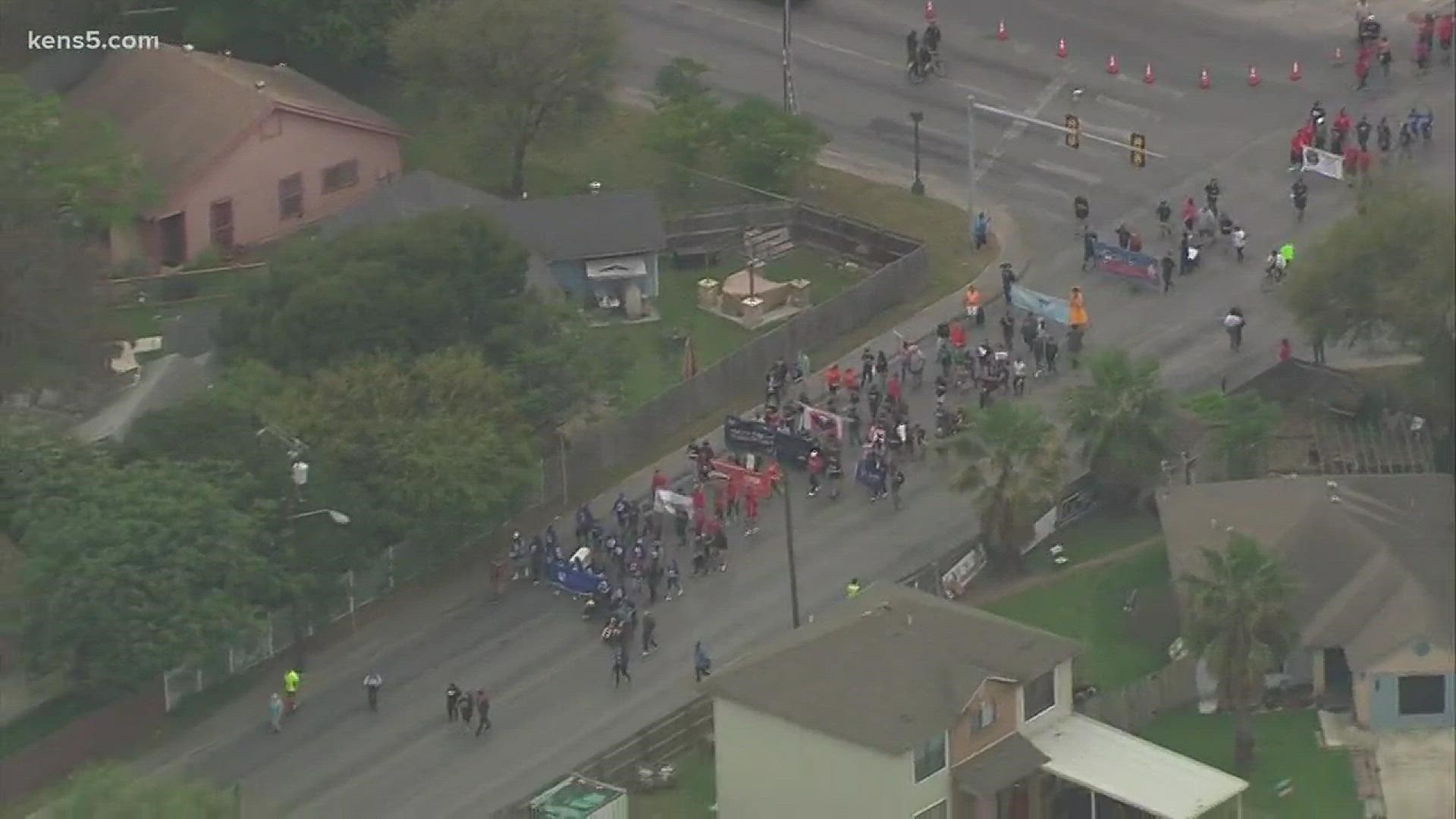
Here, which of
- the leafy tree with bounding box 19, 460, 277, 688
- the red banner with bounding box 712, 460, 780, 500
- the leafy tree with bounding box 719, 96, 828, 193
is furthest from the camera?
the leafy tree with bounding box 719, 96, 828, 193

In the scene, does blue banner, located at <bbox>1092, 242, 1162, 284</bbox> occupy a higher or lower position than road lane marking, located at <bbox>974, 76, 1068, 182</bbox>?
lower

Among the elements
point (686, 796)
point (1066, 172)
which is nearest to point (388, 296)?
point (686, 796)

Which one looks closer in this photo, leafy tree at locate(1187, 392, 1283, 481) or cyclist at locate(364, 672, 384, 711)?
cyclist at locate(364, 672, 384, 711)

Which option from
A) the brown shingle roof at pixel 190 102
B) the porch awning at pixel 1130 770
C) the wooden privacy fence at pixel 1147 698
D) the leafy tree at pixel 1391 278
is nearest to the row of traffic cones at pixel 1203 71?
the leafy tree at pixel 1391 278

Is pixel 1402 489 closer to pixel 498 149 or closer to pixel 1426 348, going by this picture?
pixel 1426 348

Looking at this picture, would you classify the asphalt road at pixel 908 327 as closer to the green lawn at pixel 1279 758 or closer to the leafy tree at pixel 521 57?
the leafy tree at pixel 521 57

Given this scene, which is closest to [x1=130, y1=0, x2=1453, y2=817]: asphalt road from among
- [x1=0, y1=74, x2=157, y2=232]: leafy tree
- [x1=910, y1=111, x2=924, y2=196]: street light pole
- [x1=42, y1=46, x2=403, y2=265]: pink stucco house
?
[x1=910, y1=111, x2=924, y2=196]: street light pole

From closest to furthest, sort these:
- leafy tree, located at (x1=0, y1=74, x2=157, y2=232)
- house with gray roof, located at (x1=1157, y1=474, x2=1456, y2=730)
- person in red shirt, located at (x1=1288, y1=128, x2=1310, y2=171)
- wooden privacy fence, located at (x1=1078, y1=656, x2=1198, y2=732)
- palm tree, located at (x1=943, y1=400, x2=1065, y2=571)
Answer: house with gray roof, located at (x1=1157, y1=474, x2=1456, y2=730)
wooden privacy fence, located at (x1=1078, y1=656, x2=1198, y2=732)
palm tree, located at (x1=943, y1=400, x2=1065, y2=571)
leafy tree, located at (x1=0, y1=74, x2=157, y2=232)
person in red shirt, located at (x1=1288, y1=128, x2=1310, y2=171)

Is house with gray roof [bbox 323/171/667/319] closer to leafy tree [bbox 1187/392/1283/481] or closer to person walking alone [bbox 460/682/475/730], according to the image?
leafy tree [bbox 1187/392/1283/481]
